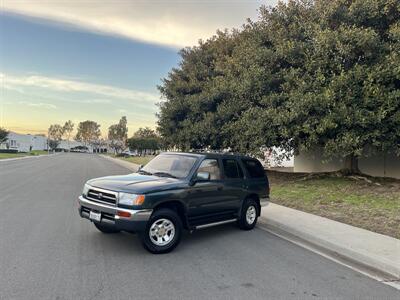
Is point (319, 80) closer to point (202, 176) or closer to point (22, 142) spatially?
point (202, 176)

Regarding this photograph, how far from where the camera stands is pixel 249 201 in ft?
28.0

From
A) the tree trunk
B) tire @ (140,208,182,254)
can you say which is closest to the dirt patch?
the tree trunk

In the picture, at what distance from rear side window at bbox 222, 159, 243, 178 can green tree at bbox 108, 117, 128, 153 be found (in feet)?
334

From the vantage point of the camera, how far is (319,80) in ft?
45.2

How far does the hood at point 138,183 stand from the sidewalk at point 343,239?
3024mm

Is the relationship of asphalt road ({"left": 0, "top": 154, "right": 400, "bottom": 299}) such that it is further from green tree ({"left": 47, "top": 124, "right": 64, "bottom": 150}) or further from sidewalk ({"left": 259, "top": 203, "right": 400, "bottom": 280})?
green tree ({"left": 47, "top": 124, "right": 64, "bottom": 150})

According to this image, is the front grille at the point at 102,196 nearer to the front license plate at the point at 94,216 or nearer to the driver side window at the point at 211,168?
the front license plate at the point at 94,216

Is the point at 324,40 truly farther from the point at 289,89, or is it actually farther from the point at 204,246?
the point at 204,246

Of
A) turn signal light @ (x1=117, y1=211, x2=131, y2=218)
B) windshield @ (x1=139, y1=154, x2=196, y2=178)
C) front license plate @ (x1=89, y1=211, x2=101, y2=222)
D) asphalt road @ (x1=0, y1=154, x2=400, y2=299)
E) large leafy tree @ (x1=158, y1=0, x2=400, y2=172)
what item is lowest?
asphalt road @ (x1=0, y1=154, x2=400, y2=299)

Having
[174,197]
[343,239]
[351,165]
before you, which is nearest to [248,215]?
[343,239]

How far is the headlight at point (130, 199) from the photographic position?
5984mm

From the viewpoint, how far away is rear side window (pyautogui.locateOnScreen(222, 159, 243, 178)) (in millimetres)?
8055

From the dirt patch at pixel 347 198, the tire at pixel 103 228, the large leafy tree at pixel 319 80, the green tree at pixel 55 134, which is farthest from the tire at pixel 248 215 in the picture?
the green tree at pixel 55 134

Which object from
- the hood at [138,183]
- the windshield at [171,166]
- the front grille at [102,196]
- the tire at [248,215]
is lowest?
the tire at [248,215]
